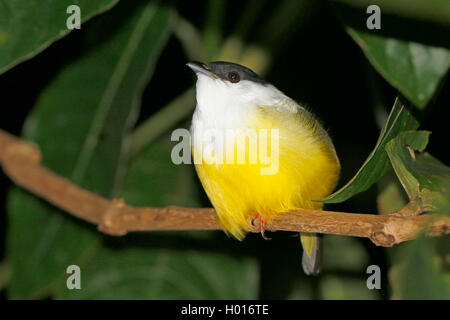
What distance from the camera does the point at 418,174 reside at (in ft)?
3.56

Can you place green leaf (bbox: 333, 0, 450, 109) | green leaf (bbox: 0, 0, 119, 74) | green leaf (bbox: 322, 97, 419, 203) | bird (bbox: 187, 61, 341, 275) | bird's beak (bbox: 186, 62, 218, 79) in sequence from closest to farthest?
green leaf (bbox: 333, 0, 450, 109) → green leaf (bbox: 322, 97, 419, 203) → green leaf (bbox: 0, 0, 119, 74) → bird (bbox: 187, 61, 341, 275) → bird's beak (bbox: 186, 62, 218, 79)

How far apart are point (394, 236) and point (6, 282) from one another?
1.44 metres

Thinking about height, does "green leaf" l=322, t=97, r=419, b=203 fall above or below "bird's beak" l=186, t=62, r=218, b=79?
below

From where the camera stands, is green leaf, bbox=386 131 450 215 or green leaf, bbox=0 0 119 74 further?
green leaf, bbox=0 0 119 74

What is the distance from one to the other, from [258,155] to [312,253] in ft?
1.87

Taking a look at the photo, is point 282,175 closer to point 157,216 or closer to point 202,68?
point 157,216

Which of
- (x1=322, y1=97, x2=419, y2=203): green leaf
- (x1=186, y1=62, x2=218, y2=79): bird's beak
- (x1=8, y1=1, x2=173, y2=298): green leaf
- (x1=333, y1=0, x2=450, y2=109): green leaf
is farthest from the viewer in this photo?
(x1=8, y1=1, x2=173, y2=298): green leaf

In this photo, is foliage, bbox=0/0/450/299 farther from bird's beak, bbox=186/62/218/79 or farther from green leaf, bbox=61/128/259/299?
bird's beak, bbox=186/62/218/79

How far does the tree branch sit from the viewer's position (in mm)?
1002

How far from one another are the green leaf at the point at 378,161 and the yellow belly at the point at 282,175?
34cm

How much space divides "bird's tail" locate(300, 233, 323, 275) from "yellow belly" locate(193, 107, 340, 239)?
323 mm

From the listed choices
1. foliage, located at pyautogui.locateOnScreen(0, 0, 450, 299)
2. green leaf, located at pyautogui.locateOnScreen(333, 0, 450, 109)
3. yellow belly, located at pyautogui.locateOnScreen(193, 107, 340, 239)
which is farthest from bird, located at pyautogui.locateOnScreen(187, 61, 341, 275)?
green leaf, located at pyautogui.locateOnScreen(333, 0, 450, 109)

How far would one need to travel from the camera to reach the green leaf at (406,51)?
96 cm

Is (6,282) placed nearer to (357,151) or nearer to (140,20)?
(140,20)
